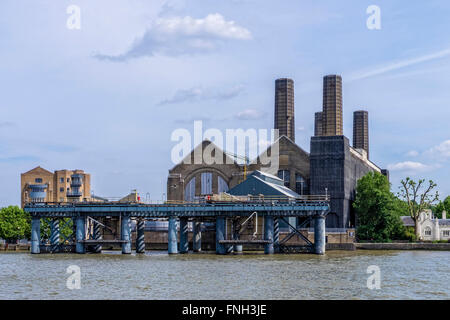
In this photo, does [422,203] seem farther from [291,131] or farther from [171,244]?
[171,244]

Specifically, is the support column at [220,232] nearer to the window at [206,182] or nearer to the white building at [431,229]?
the window at [206,182]

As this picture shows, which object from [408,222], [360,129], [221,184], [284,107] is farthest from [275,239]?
[360,129]

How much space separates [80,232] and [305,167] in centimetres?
5259

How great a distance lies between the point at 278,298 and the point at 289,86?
103 metres

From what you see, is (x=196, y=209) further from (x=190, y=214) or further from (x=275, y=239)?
(x=275, y=239)

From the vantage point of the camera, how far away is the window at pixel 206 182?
140 m

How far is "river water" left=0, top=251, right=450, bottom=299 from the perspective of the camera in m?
46.2

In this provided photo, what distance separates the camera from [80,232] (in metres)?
93.0

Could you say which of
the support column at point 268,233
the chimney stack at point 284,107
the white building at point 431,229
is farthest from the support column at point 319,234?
the chimney stack at point 284,107

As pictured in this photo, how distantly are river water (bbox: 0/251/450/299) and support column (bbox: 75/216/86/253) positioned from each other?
649 inches

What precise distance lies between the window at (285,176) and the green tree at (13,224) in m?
44.9

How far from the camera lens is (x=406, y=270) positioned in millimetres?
65312

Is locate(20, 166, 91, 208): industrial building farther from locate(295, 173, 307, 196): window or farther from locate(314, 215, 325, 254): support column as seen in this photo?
locate(314, 215, 325, 254): support column
